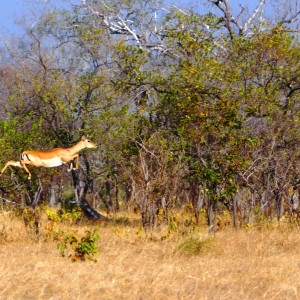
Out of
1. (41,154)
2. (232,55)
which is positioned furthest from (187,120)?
(41,154)

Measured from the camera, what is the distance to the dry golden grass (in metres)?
8.06

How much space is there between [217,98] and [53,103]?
497cm

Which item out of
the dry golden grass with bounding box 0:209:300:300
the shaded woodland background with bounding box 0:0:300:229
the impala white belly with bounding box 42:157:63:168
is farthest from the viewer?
the shaded woodland background with bounding box 0:0:300:229

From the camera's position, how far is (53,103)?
688 inches

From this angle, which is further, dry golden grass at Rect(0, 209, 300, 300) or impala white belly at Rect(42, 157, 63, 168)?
impala white belly at Rect(42, 157, 63, 168)

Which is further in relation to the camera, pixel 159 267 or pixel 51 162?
pixel 51 162

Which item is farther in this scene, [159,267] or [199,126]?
[199,126]

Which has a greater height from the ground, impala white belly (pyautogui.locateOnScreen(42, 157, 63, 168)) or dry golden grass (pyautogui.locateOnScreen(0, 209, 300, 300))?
impala white belly (pyautogui.locateOnScreen(42, 157, 63, 168))

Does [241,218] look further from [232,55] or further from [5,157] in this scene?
[5,157]

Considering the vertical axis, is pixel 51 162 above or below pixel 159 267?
above

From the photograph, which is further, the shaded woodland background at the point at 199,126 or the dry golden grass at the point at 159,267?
the shaded woodland background at the point at 199,126

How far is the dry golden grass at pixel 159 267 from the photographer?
8062 millimetres

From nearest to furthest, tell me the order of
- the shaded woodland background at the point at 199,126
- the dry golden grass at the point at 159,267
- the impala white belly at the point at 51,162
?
the dry golden grass at the point at 159,267 → the impala white belly at the point at 51,162 → the shaded woodland background at the point at 199,126

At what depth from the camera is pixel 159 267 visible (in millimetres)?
9625
